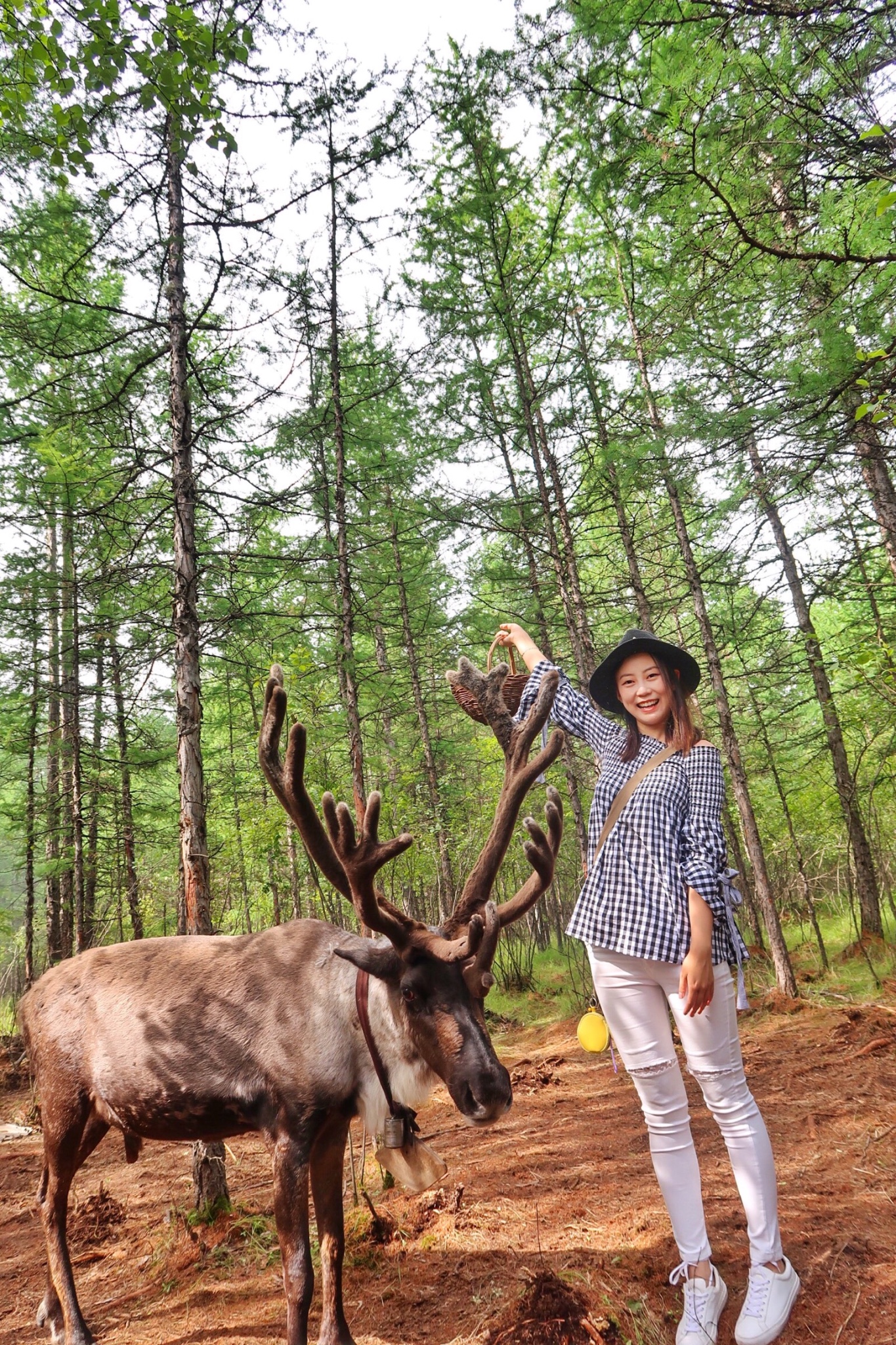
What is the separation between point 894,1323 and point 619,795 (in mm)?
2103

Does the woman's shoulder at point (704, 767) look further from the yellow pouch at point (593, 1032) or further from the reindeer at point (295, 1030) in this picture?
the yellow pouch at point (593, 1032)

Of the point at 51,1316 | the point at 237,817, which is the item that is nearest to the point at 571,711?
the point at 51,1316

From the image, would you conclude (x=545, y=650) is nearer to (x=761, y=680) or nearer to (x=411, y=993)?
(x=761, y=680)

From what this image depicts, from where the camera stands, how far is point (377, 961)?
3.10 meters

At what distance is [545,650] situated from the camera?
12148 millimetres

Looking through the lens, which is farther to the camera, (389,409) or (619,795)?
(389,409)

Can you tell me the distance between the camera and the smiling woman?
8.64 feet

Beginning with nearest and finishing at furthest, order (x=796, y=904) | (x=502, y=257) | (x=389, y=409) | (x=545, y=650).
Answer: (x=502, y=257)
(x=545, y=650)
(x=389, y=409)
(x=796, y=904)

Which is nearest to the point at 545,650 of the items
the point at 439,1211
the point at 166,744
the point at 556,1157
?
the point at 166,744

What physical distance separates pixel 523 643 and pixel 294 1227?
9.70 feet

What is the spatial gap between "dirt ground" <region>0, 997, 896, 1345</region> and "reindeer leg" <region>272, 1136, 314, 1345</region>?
0.45 m

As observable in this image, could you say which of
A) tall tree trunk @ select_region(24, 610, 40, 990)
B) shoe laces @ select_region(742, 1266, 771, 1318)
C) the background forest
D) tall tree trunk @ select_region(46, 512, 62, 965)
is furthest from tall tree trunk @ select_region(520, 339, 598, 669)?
tall tree trunk @ select_region(24, 610, 40, 990)

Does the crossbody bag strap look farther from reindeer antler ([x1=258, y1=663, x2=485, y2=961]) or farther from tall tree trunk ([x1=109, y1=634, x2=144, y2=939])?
tall tree trunk ([x1=109, y1=634, x2=144, y2=939])

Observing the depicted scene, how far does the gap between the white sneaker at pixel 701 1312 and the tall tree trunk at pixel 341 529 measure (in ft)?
15.5
